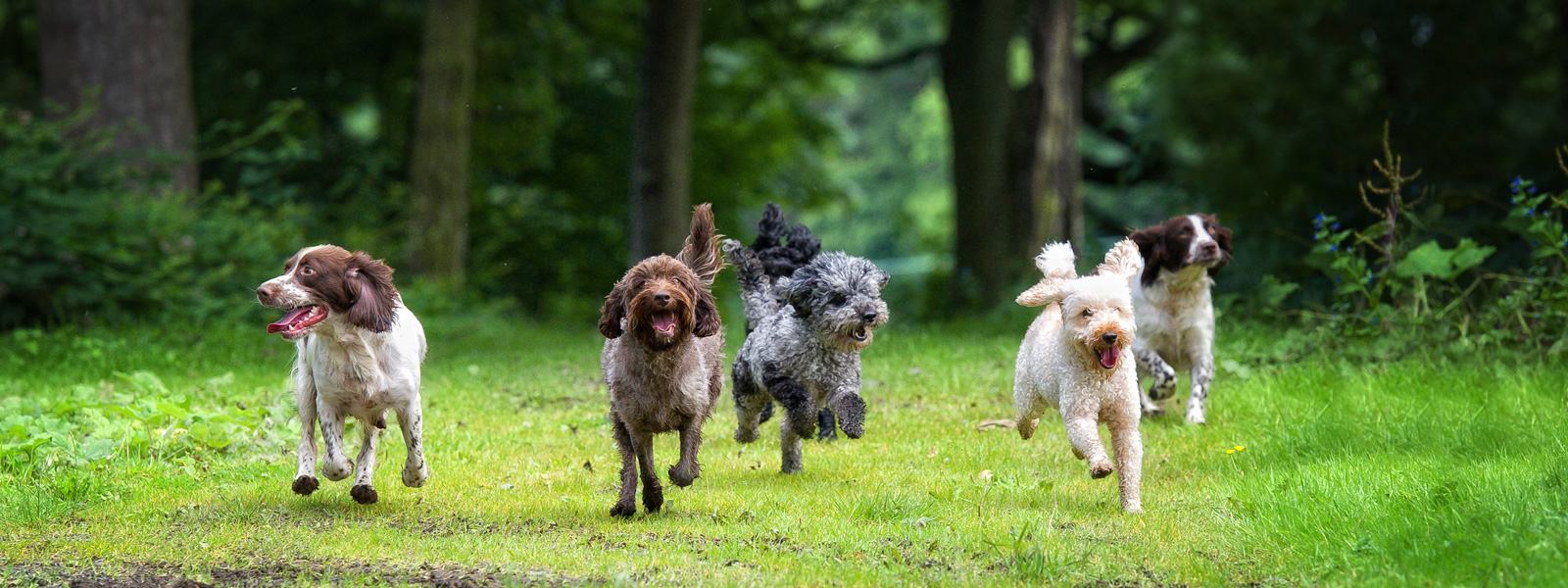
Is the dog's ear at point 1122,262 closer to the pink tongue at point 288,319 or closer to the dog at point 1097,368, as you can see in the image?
the dog at point 1097,368

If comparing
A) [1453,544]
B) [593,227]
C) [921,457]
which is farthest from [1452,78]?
[1453,544]

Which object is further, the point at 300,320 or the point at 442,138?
the point at 442,138

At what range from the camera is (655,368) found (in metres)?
6.20

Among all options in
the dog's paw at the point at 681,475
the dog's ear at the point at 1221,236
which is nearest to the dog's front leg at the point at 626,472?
the dog's paw at the point at 681,475

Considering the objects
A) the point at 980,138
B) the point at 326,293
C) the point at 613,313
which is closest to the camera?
the point at 326,293

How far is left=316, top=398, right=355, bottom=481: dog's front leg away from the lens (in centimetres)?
629

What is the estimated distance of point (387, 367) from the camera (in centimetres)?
634

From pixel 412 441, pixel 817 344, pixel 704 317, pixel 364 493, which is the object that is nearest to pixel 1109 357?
pixel 817 344

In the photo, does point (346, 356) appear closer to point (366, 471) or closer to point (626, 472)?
point (366, 471)

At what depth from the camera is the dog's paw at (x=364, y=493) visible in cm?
632

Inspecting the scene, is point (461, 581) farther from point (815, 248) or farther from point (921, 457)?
point (815, 248)

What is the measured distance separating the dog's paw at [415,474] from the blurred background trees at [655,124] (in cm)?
900

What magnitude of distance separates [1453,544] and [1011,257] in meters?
13.9

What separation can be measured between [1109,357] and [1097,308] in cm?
23
